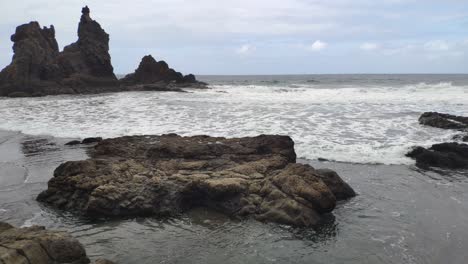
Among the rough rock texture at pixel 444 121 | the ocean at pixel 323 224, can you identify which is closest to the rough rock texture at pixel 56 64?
the ocean at pixel 323 224

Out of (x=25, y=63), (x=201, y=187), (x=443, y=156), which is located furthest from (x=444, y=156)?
(x=25, y=63)

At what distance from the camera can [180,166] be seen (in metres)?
9.38

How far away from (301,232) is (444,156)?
20.7ft

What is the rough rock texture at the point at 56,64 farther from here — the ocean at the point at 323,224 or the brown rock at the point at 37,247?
the brown rock at the point at 37,247

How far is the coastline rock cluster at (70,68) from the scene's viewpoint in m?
41.4

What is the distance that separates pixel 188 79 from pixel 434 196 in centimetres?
4328

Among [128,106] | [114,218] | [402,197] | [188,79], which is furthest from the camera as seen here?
[188,79]

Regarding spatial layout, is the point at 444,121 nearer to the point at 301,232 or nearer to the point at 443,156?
the point at 443,156

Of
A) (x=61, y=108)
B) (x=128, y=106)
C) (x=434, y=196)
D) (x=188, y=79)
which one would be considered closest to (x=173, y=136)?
(x=434, y=196)

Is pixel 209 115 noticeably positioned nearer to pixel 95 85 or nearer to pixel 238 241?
pixel 238 241

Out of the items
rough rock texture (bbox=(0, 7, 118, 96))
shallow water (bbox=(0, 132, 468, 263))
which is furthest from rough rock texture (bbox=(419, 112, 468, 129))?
rough rock texture (bbox=(0, 7, 118, 96))

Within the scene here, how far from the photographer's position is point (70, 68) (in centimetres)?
4606

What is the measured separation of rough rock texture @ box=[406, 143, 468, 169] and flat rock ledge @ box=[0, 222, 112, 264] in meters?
9.01

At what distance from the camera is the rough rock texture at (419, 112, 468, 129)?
16906 mm
